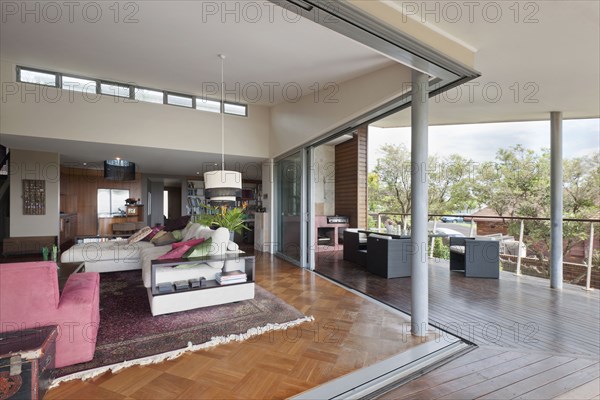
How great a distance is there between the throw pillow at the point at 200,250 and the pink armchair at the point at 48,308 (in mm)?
1173

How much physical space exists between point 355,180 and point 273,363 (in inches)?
238

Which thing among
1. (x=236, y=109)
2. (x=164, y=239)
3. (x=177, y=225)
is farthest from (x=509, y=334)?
(x=236, y=109)

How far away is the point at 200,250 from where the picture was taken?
329 centimetres

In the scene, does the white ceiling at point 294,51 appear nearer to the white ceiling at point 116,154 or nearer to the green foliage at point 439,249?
Answer: the white ceiling at point 116,154

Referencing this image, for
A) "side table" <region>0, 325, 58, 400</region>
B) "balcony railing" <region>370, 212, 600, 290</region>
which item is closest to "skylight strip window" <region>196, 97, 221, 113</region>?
"balcony railing" <region>370, 212, 600, 290</region>

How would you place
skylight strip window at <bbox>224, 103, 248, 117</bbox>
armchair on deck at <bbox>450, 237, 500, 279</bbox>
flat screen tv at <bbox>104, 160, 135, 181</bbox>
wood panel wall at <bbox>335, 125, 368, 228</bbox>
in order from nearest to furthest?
armchair on deck at <bbox>450, 237, 500, 279</bbox> → skylight strip window at <bbox>224, 103, 248, 117</bbox> → flat screen tv at <bbox>104, 160, 135, 181</bbox> → wood panel wall at <bbox>335, 125, 368, 228</bbox>

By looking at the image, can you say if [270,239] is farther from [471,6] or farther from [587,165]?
[587,165]

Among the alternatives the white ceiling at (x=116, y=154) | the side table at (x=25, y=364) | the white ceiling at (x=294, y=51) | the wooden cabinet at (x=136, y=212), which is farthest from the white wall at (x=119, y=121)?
the wooden cabinet at (x=136, y=212)

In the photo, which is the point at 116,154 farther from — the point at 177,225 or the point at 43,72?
the point at 177,225

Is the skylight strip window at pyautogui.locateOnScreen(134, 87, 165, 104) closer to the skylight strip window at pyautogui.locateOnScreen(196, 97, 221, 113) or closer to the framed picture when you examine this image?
the skylight strip window at pyautogui.locateOnScreen(196, 97, 221, 113)

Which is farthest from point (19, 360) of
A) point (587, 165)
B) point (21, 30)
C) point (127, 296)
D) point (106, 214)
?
point (587, 165)

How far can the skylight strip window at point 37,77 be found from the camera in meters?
4.54

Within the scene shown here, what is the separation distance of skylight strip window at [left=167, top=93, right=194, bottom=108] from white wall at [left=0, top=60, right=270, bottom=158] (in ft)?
0.40

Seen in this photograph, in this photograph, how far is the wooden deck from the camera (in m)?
1.82
